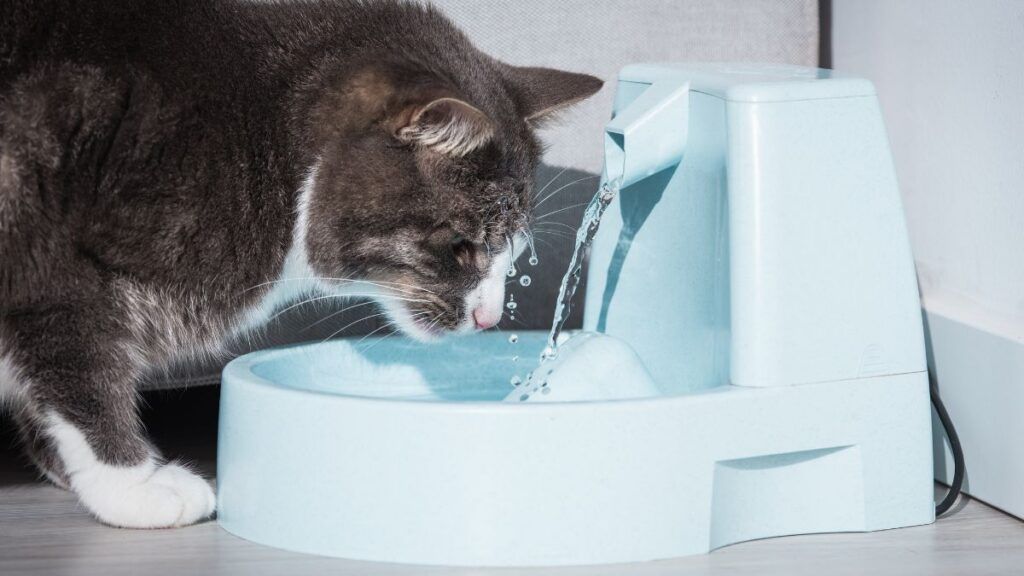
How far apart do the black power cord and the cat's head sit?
561mm

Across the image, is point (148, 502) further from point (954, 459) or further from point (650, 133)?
point (954, 459)

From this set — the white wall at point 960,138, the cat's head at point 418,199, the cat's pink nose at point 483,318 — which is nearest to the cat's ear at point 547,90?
the cat's head at point 418,199

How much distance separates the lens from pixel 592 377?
144cm

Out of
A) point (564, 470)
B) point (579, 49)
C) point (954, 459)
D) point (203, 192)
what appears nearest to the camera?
point (564, 470)

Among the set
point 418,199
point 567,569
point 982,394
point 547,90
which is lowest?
point 567,569

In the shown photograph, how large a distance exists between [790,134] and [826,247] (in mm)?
129

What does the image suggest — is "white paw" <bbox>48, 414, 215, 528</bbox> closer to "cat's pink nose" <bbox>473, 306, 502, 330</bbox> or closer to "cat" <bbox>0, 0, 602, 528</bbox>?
"cat" <bbox>0, 0, 602, 528</bbox>

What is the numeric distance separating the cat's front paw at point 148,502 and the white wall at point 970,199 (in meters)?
0.93

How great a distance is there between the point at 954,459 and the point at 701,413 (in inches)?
16.9

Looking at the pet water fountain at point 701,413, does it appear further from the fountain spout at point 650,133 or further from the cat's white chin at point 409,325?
the cat's white chin at point 409,325

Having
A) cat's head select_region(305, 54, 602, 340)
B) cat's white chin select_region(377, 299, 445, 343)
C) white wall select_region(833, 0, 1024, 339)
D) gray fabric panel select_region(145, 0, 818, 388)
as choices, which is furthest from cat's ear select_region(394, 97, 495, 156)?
white wall select_region(833, 0, 1024, 339)

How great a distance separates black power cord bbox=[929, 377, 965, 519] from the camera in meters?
1.48

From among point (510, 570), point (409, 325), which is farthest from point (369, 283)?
point (510, 570)

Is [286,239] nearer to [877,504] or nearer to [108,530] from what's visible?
[108,530]
